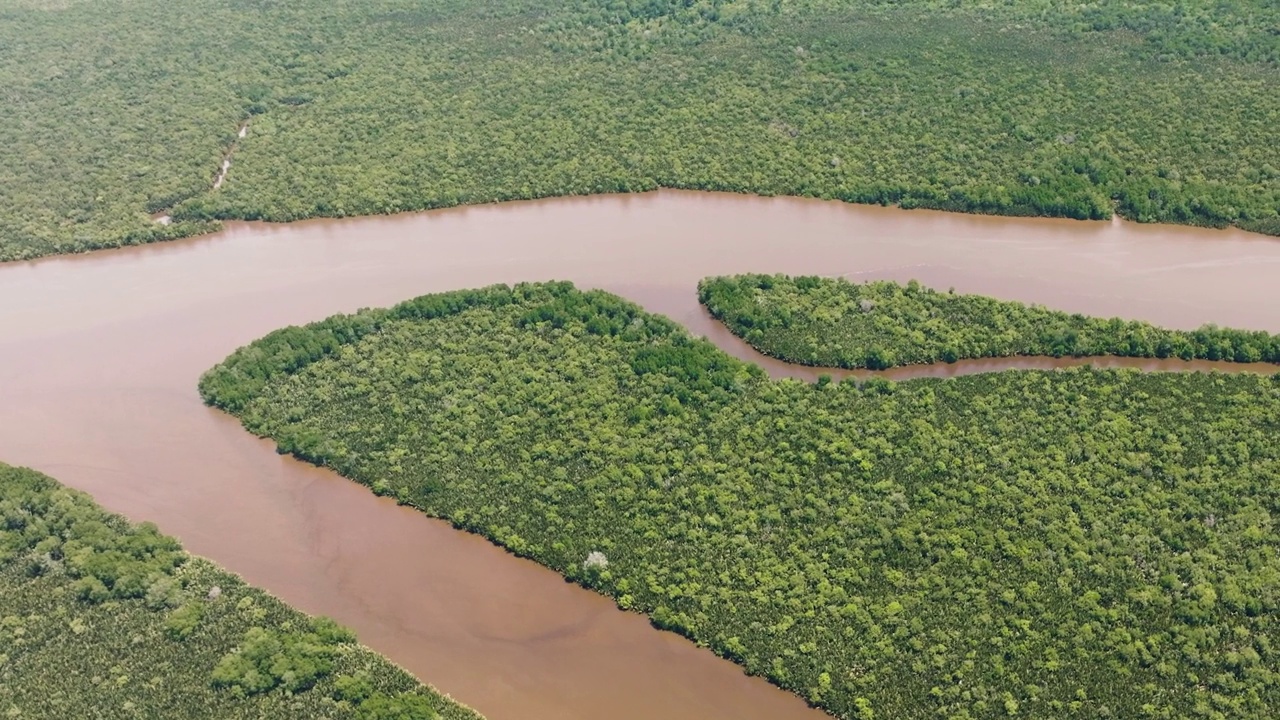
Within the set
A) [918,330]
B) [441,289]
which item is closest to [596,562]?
[918,330]

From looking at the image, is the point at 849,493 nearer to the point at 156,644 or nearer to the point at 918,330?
the point at 918,330

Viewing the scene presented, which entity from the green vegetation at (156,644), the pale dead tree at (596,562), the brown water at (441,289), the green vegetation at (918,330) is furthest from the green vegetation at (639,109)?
the pale dead tree at (596,562)

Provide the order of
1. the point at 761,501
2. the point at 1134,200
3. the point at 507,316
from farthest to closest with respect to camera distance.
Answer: the point at 1134,200 < the point at 507,316 < the point at 761,501

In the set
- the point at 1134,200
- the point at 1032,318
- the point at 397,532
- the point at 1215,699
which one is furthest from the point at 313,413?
the point at 1134,200

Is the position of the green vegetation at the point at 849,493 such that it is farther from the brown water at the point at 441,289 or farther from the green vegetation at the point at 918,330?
the green vegetation at the point at 918,330

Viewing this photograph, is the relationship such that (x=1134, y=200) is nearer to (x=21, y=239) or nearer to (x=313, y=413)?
(x=313, y=413)

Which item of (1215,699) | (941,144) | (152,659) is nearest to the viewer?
(1215,699)
